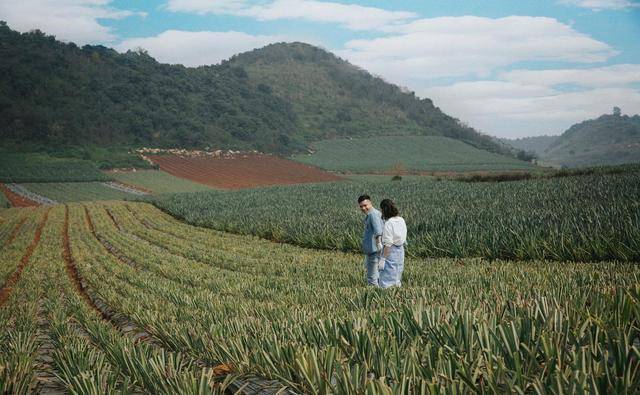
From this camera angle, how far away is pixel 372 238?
9203mm

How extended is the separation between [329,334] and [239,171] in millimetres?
74786

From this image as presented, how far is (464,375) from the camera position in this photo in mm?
3002

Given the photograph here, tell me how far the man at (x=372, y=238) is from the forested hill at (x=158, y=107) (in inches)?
3228

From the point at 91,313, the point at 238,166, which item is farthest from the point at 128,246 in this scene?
the point at 238,166

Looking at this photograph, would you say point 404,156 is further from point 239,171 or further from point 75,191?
point 75,191

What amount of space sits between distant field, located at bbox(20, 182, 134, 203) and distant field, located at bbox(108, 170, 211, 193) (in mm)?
4254

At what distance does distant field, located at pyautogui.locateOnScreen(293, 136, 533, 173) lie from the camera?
9666cm

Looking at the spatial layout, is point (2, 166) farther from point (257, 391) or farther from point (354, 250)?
point (257, 391)

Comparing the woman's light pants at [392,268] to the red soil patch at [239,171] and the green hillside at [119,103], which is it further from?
the green hillside at [119,103]

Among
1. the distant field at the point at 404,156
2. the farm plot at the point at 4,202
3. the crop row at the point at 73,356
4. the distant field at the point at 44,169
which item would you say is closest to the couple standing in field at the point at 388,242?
the crop row at the point at 73,356

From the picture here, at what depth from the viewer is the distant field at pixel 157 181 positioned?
61750 millimetres

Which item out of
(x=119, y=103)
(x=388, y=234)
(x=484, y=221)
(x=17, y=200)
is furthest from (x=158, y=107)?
(x=388, y=234)

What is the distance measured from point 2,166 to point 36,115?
2570 centimetres

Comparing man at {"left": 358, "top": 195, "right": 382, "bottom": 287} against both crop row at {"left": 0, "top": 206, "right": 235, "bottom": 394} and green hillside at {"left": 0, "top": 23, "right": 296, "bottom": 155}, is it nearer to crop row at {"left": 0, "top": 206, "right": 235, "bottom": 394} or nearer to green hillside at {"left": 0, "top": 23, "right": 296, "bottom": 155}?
crop row at {"left": 0, "top": 206, "right": 235, "bottom": 394}
